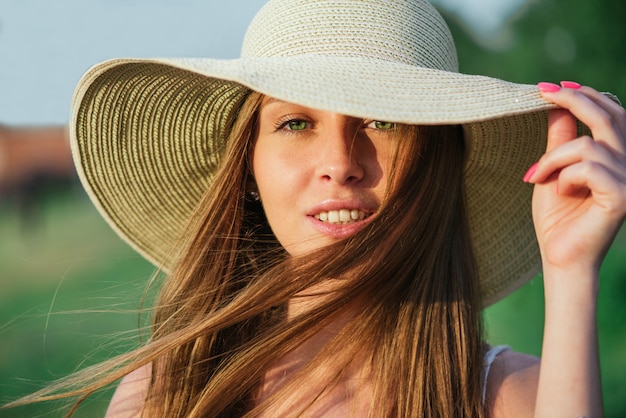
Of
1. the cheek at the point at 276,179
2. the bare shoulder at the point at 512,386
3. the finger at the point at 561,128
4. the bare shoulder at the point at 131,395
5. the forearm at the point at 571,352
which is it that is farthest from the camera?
the bare shoulder at the point at 131,395

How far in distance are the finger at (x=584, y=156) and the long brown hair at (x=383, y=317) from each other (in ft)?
1.20

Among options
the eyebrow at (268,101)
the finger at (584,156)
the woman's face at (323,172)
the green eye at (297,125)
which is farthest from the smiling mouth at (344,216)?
the finger at (584,156)

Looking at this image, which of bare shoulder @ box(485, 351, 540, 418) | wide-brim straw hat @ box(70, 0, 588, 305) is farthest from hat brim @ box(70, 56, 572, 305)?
bare shoulder @ box(485, 351, 540, 418)

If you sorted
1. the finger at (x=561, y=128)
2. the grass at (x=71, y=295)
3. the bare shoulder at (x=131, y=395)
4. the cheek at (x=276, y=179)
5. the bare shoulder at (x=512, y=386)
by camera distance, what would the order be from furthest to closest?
the grass at (x=71, y=295), the bare shoulder at (x=131, y=395), the cheek at (x=276, y=179), the bare shoulder at (x=512, y=386), the finger at (x=561, y=128)

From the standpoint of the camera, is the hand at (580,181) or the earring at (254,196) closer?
the hand at (580,181)

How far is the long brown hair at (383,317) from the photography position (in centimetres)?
171

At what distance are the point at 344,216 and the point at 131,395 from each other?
2.71 feet

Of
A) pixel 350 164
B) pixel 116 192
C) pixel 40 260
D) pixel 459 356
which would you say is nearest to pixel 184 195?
pixel 116 192

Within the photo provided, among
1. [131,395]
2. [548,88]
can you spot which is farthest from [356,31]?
[131,395]

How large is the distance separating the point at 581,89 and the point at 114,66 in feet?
3.49

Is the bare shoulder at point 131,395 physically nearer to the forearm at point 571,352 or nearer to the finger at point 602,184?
the forearm at point 571,352

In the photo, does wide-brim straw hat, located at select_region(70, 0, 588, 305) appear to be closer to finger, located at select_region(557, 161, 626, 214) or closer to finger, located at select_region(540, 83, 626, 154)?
finger, located at select_region(540, 83, 626, 154)

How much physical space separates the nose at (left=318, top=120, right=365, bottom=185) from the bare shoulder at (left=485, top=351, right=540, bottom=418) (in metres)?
0.58

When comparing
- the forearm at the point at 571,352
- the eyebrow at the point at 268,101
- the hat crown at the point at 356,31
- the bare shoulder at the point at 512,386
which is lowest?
the bare shoulder at the point at 512,386
